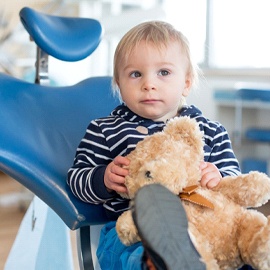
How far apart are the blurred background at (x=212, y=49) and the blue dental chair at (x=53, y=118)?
5.84ft

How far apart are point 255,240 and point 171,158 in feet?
0.69

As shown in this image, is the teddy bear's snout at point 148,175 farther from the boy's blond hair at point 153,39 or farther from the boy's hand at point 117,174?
the boy's blond hair at point 153,39

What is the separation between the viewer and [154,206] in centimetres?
83

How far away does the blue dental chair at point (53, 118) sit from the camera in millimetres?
1364

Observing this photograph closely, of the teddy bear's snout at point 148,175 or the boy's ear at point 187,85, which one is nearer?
the teddy bear's snout at point 148,175

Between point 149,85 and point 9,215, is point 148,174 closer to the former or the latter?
point 149,85

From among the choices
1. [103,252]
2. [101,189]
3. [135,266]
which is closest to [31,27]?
[101,189]

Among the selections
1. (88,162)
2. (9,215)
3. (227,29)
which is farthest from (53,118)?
(227,29)

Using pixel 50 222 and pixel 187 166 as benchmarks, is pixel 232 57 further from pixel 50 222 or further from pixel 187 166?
pixel 187 166

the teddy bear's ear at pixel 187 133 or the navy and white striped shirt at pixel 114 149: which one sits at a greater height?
Answer: the teddy bear's ear at pixel 187 133

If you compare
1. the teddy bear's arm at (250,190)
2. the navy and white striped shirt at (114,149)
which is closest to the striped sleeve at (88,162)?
the navy and white striped shirt at (114,149)

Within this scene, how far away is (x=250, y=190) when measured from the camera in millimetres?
1068

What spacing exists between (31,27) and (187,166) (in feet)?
2.84

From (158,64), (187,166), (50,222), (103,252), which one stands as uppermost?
(158,64)
